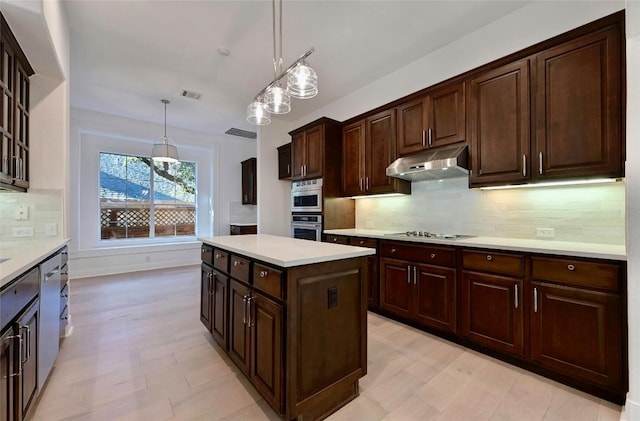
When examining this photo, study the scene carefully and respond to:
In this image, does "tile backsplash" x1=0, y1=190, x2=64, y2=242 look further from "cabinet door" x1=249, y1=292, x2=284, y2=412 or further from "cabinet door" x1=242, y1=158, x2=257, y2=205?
"cabinet door" x1=242, y1=158, x2=257, y2=205

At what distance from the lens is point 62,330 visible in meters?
2.51

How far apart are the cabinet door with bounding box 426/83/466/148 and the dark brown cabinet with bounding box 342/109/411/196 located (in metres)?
0.47

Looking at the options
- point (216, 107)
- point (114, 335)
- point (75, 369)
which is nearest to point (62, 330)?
point (114, 335)

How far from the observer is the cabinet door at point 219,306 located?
2107 millimetres

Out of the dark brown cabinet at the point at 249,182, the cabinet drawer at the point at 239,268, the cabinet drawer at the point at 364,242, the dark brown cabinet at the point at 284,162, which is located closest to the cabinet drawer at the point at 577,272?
Result: the cabinet drawer at the point at 364,242

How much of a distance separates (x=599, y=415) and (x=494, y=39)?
303cm

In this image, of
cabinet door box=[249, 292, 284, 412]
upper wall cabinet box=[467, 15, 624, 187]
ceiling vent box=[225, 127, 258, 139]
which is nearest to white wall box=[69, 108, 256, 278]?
ceiling vent box=[225, 127, 258, 139]

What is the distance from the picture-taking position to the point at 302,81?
1984 millimetres

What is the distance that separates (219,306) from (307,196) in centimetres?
217

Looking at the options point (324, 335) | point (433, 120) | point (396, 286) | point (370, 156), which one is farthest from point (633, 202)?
point (370, 156)

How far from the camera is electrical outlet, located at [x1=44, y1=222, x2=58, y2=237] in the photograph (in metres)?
2.46

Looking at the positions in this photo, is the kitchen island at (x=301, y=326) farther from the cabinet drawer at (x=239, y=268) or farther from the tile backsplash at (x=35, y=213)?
the tile backsplash at (x=35, y=213)

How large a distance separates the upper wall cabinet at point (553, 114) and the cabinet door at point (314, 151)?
1.91 metres

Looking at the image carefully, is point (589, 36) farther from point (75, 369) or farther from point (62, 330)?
point (62, 330)
